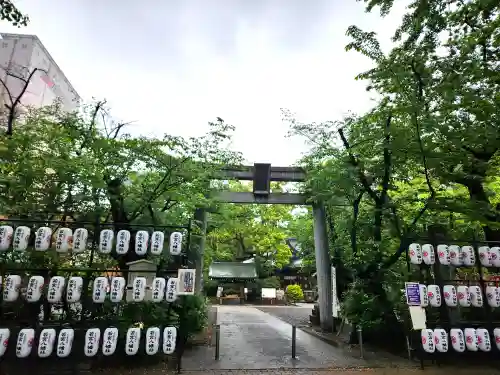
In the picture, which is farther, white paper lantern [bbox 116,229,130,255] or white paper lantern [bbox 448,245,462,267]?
white paper lantern [bbox 448,245,462,267]

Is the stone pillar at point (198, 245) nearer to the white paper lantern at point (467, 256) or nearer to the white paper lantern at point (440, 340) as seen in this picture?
the white paper lantern at point (440, 340)

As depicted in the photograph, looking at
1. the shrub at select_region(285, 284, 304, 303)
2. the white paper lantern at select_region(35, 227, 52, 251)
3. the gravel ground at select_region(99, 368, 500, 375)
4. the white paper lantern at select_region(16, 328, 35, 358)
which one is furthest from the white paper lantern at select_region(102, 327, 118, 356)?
the shrub at select_region(285, 284, 304, 303)

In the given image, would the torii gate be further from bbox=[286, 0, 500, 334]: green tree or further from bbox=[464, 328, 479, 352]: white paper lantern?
bbox=[464, 328, 479, 352]: white paper lantern

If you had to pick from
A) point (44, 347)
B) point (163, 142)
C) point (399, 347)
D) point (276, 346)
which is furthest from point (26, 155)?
point (399, 347)

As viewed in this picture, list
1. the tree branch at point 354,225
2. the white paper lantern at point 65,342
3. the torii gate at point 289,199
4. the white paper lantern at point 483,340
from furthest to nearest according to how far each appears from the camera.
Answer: the torii gate at point 289,199 → the tree branch at point 354,225 → the white paper lantern at point 483,340 → the white paper lantern at point 65,342

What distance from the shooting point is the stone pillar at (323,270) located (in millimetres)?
14594

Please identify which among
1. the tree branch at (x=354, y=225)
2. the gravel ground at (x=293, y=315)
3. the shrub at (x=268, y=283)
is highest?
the tree branch at (x=354, y=225)

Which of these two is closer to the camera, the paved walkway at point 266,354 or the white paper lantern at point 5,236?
the white paper lantern at point 5,236

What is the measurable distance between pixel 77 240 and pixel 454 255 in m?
10.3

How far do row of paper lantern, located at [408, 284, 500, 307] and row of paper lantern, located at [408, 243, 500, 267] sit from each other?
2.22ft

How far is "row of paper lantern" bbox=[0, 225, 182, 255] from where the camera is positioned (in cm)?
745

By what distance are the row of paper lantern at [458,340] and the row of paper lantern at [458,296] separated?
67cm

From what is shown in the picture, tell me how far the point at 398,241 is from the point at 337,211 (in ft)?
14.5

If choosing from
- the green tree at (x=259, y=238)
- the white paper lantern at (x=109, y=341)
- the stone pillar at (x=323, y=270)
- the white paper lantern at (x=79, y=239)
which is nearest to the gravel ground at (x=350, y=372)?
the white paper lantern at (x=109, y=341)
